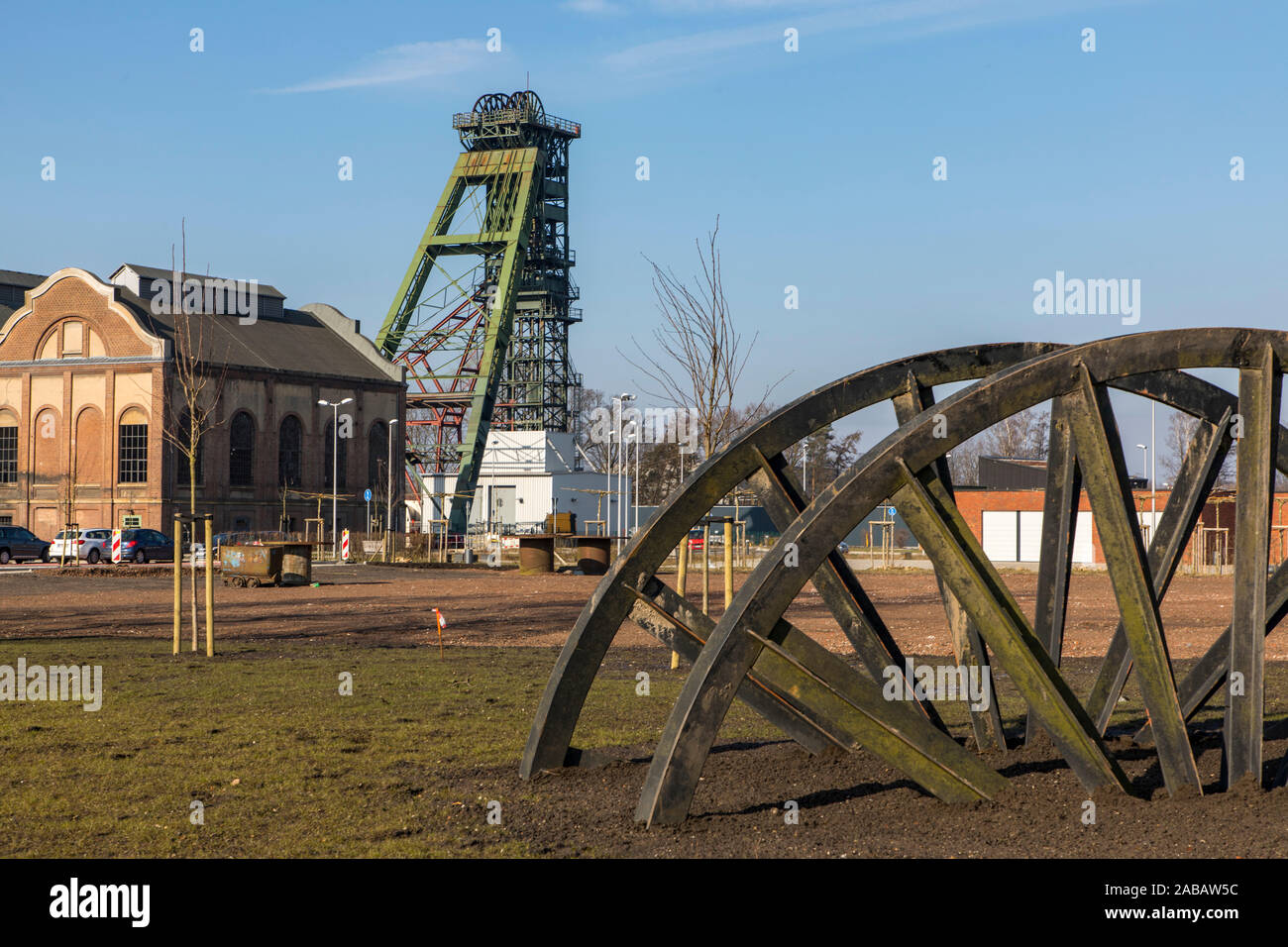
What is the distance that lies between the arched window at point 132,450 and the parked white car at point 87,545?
11216 millimetres

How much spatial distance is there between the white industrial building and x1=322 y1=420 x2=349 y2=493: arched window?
766 cm

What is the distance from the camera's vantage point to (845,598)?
8.39 m

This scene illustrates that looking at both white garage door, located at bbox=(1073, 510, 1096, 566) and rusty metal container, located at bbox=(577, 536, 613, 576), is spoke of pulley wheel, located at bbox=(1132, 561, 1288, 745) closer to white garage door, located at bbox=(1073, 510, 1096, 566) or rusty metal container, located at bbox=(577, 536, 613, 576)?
rusty metal container, located at bbox=(577, 536, 613, 576)

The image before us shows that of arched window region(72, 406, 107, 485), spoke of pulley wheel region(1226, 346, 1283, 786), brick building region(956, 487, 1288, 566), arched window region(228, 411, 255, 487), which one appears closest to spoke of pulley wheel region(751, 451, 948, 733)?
spoke of pulley wheel region(1226, 346, 1283, 786)

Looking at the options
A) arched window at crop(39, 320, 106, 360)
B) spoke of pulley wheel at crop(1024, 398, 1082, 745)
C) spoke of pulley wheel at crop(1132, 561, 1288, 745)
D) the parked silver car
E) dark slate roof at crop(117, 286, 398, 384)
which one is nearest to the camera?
spoke of pulley wheel at crop(1132, 561, 1288, 745)

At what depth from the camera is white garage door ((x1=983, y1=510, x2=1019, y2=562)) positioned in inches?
2222

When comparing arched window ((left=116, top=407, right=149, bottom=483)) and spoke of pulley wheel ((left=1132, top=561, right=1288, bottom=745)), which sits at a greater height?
arched window ((left=116, top=407, right=149, bottom=483))

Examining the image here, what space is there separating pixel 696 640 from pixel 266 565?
26139 millimetres

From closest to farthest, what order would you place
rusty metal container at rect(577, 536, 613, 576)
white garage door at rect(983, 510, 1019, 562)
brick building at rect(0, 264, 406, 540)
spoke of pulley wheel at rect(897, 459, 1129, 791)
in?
spoke of pulley wheel at rect(897, 459, 1129, 791), rusty metal container at rect(577, 536, 613, 576), white garage door at rect(983, 510, 1019, 562), brick building at rect(0, 264, 406, 540)

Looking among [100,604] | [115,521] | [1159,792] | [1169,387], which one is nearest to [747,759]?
[1159,792]

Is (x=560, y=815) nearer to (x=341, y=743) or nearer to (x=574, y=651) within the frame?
(x=574, y=651)

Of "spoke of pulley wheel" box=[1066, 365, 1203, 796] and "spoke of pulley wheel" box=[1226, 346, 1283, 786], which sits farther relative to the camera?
"spoke of pulley wheel" box=[1226, 346, 1283, 786]

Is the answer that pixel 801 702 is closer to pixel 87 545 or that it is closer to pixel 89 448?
pixel 87 545

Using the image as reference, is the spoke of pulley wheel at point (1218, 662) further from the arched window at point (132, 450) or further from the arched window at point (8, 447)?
the arched window at point (8, 447)
